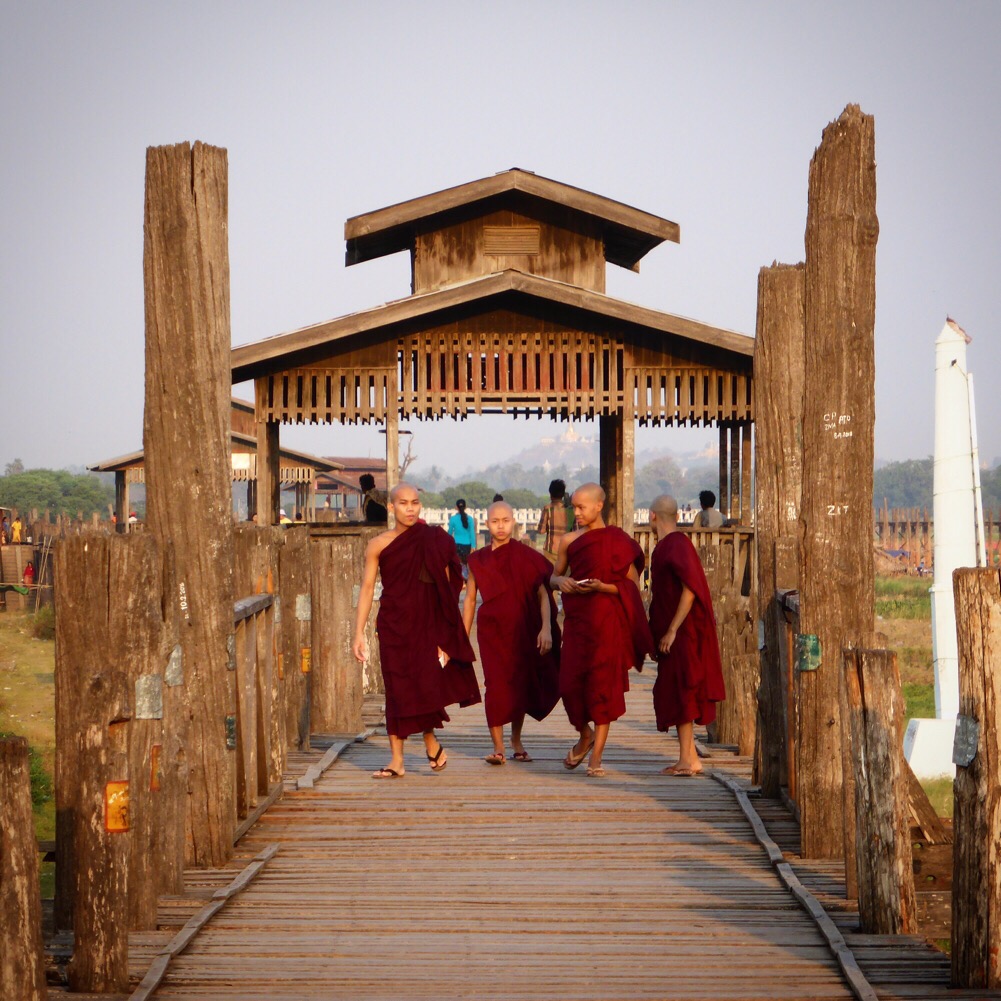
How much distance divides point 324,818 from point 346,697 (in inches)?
125

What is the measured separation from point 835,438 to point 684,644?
3191 mm

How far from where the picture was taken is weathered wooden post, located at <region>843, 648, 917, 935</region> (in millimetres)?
5664

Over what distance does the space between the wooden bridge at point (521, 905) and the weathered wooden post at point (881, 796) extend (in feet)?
0.46

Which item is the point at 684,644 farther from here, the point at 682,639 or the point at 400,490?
the point at 400,490

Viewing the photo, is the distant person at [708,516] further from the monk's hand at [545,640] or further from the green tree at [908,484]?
the green tree at [908,484]

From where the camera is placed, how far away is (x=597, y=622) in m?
9.51

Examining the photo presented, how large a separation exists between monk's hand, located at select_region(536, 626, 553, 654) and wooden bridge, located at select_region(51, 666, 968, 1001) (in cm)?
95

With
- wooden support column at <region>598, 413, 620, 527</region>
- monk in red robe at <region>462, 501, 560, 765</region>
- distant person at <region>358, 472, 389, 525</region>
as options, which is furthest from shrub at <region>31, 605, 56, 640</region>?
monk in red robe at <region>462, 501, 560, 765</region>

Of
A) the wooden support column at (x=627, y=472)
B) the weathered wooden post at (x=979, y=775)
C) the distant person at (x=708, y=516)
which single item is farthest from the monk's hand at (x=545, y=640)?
the distant person at (x=708, y=516)

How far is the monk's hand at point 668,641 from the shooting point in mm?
9547

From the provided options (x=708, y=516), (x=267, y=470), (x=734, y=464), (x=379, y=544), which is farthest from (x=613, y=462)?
(x=379, y=544)

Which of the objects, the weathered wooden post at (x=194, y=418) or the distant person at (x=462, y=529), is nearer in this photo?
the weathered wooden post at (x=194, y=418)

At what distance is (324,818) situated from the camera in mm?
8031

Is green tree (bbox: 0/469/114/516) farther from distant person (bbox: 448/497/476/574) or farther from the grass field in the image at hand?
distant person (bbox: 448/497/476/574)
